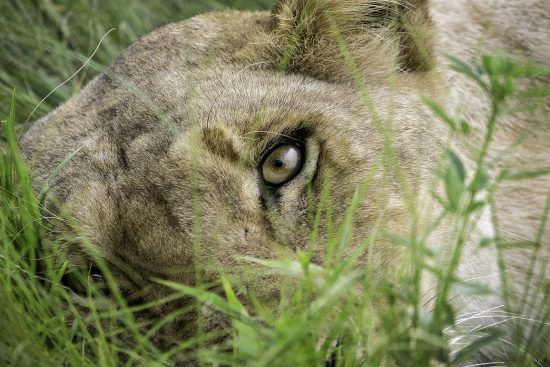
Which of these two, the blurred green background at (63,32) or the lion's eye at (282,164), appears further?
the blurred green background at (63,32)

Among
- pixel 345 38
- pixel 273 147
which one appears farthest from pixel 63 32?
pixel 273 147

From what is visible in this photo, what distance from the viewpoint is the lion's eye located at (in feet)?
7.68

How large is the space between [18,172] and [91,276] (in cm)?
40

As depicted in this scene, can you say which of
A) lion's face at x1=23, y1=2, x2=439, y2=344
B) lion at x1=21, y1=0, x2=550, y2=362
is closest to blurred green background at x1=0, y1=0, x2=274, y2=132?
lion at x1=21, y1=0, x2=550, y2=362

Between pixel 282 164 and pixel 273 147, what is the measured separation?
60 millimetres

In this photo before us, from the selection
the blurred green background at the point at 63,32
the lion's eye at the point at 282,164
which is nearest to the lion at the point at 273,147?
the lion's eye at the point at 282,164

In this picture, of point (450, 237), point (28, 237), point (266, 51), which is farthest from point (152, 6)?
point (450, 237)

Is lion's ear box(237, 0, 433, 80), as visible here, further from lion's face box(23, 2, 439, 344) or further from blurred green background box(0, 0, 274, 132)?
blurred green background box(0, 0, 274, 132)

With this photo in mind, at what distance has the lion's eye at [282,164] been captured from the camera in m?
2.34

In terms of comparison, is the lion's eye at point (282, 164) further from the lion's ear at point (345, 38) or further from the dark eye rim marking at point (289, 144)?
the lion's ear at point (345, 38)

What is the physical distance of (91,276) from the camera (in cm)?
241

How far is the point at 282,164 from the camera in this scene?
7.77ft

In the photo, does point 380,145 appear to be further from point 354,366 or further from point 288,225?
point 354,366

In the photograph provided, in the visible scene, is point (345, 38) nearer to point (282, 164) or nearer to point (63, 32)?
point (282, 164)
